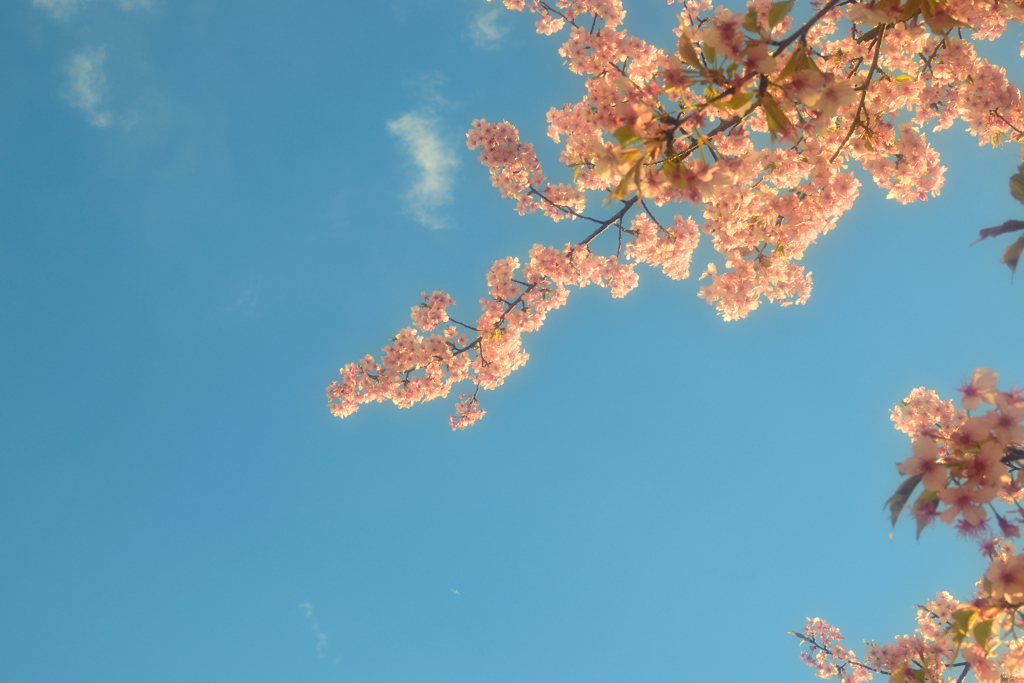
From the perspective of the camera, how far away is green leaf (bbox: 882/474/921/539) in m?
1.45

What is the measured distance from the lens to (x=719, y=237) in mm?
4004

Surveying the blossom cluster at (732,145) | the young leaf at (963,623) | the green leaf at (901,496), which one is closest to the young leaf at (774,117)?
the blossom cluster at (732,145)

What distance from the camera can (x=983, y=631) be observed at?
4.69ft

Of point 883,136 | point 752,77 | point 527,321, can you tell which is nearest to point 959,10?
point 883,136

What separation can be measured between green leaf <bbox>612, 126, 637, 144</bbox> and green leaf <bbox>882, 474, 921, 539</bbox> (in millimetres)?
1436

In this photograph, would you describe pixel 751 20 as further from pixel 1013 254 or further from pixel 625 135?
pixel 1013 254

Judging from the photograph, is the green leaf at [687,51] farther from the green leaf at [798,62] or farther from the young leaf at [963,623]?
the young leaf at [963,623]

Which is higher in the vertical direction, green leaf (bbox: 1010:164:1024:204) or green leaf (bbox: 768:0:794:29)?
green leaf (bbox: 768:0:794:29)

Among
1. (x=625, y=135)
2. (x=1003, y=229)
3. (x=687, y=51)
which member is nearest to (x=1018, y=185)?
(x=1003, y=229)

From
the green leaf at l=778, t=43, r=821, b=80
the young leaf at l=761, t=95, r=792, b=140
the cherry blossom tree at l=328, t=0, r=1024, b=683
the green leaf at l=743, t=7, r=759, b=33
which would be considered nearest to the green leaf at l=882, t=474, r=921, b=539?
the cherry blossom tree at l=328, t=0, r=1024, b=683

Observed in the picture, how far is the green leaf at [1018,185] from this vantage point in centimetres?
168

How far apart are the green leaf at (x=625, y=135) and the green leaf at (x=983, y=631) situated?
188 centimetres

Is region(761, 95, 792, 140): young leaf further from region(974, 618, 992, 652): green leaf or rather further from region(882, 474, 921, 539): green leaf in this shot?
region(974, 618, 992, 652): green leaf

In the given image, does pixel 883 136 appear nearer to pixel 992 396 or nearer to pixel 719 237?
pixel 719 237
